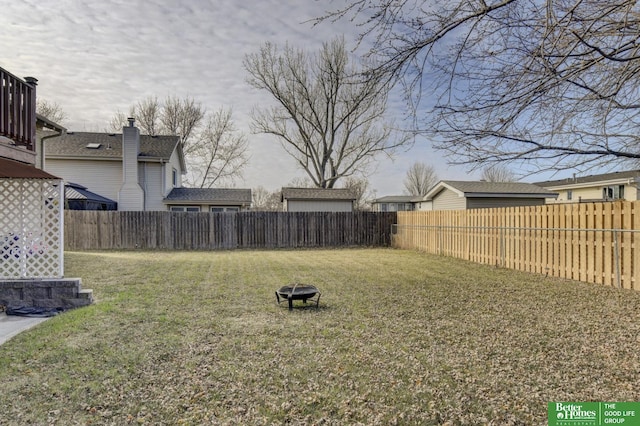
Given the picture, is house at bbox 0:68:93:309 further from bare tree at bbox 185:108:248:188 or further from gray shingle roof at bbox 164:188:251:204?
bare tree at bbox 185:108:248:188

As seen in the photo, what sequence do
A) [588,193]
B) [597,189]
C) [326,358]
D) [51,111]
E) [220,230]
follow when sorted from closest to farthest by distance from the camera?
[326,358], [220,230], [597,189], [588,193], [51,111]

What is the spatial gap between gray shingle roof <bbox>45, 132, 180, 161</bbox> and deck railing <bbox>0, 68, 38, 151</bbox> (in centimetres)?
1502

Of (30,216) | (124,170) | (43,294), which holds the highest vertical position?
(124,170)

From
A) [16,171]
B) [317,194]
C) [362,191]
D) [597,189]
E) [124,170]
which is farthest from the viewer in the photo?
[362,191]

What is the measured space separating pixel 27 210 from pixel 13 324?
6.89 feet

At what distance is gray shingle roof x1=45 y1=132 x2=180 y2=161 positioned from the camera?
2011 cm

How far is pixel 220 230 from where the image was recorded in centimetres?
1767

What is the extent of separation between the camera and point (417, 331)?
176 inches

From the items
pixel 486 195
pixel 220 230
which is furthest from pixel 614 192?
pixel 220 230

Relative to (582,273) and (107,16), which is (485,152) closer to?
(582,273)

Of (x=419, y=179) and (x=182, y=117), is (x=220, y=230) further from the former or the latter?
(x=419, y=179)

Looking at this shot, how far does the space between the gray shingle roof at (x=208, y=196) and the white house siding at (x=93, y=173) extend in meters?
3.03

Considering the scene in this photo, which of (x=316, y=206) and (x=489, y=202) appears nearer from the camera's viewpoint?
(x=489, y=202)

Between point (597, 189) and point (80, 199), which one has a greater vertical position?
point (597, 189)
